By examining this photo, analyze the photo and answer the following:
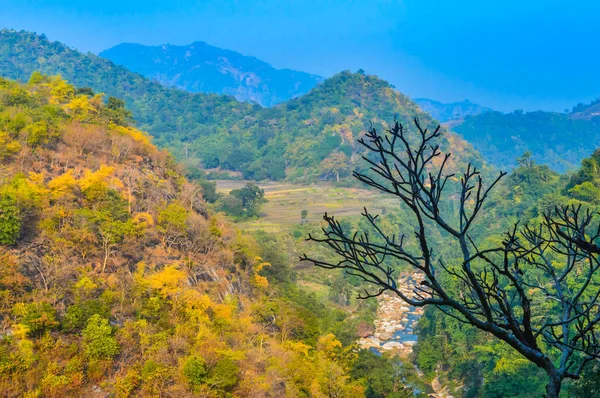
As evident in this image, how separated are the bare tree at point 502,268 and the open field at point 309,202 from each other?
18.9ft

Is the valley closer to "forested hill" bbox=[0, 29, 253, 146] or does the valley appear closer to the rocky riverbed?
the rocky riverbed

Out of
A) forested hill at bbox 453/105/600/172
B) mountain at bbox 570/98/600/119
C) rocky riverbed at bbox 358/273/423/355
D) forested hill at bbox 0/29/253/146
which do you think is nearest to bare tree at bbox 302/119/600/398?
rocky riverbed at bbox 358/273/423/355

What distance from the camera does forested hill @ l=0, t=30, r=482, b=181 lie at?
58.1 metres

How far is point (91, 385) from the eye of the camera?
28.8 feet

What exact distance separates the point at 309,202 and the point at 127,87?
179 feet

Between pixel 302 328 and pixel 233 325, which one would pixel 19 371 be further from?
pixel 302 328

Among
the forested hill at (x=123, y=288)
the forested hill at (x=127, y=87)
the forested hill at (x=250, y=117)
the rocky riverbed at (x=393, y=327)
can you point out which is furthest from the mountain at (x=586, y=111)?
the forested hill at (x=123, y=288)

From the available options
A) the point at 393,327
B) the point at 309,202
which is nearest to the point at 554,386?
the point at 393,327

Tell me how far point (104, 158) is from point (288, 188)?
34572 mm

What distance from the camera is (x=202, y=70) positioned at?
184 m

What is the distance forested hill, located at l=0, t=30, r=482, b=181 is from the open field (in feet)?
17.0

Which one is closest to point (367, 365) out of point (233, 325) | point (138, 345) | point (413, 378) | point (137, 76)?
point (413, 378)

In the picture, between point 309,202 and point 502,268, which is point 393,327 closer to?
point 502,268

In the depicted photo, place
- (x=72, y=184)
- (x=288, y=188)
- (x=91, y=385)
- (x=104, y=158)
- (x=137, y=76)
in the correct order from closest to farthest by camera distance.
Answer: (x=91, y=385) < (x=72, y=184) < (x=104, y=158) < (x=288, y=188) < (x=137, y=76)
